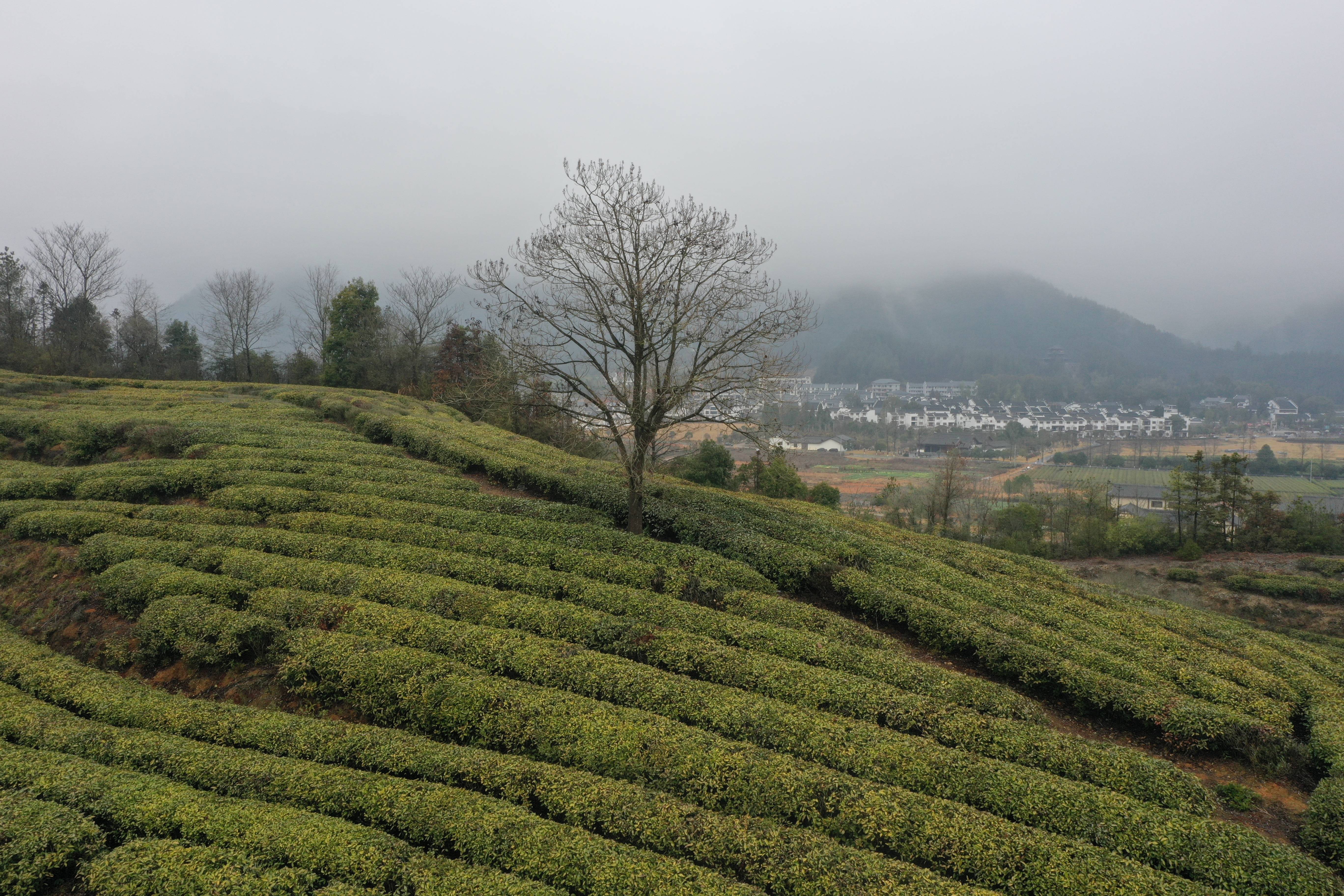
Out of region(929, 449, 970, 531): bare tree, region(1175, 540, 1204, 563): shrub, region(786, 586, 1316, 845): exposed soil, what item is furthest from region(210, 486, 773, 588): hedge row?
region(1175, 540, 1204, 563): shrub

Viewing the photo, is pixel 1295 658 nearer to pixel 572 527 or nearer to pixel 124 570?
pixel 572 527

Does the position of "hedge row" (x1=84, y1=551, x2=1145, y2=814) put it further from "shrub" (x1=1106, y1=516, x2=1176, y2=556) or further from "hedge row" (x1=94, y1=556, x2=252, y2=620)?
"shrub" (x1=1106, y1=516, x2=1176, y2=556)

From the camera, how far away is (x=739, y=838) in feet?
24.1

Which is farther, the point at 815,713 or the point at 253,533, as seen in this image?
the point at 253,533

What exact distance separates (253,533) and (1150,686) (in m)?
22.0

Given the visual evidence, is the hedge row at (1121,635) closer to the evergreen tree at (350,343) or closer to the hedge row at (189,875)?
the hedge row at (189,875)

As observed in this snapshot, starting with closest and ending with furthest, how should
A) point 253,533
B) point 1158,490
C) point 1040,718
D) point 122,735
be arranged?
point 122,735, point 1040,718, point 253,533, point 1158,490

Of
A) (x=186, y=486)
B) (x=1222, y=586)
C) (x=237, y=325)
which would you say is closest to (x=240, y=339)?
(x=237, y=325)

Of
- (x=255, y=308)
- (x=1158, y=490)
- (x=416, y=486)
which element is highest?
(x=255, y=308)

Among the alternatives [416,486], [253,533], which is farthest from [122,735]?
[416,486]

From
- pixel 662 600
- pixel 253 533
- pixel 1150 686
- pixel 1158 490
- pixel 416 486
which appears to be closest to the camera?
pixel 1150 686

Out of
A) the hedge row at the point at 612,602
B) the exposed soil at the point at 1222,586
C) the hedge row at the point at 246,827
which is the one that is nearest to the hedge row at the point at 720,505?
the hedge row at the point at 612,602

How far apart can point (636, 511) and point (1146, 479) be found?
86263 mm

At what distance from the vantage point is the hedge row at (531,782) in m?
6.91
